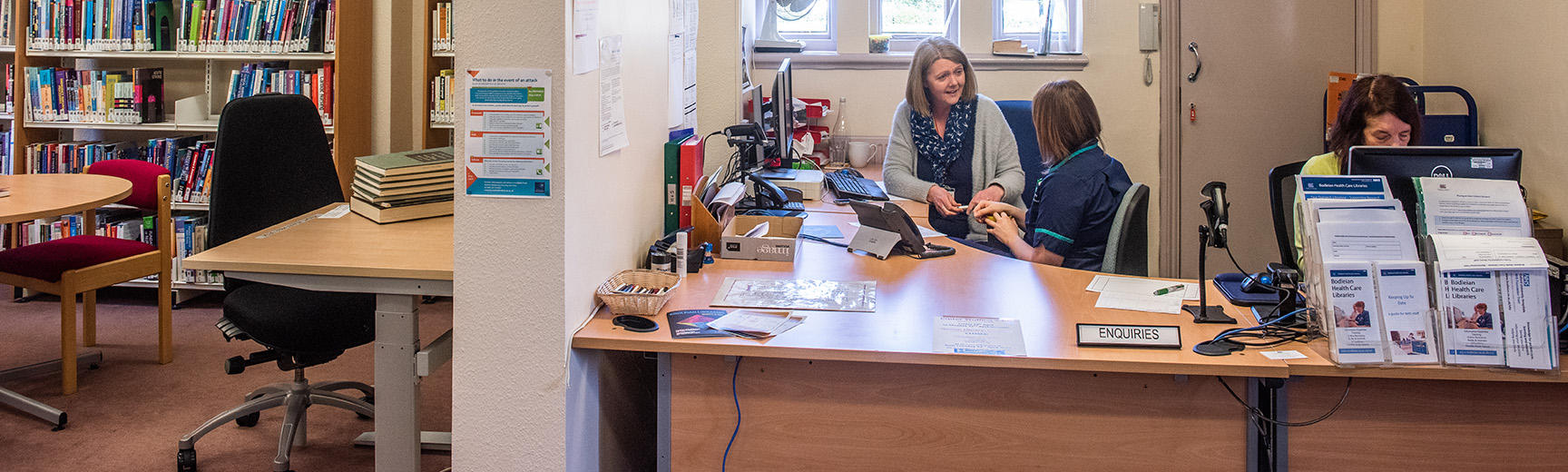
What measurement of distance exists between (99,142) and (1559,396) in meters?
5.52

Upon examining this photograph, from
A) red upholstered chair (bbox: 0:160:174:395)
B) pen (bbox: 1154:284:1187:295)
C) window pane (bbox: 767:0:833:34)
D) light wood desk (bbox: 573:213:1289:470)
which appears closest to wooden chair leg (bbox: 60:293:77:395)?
red upholstered chair (bbox: 0:160:174:395)

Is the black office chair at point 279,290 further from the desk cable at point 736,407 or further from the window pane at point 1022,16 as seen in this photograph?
the window pane at point 1022,16

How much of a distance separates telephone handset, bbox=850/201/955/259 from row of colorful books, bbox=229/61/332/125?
2883mm

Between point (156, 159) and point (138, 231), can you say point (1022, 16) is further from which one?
point (138, 231)

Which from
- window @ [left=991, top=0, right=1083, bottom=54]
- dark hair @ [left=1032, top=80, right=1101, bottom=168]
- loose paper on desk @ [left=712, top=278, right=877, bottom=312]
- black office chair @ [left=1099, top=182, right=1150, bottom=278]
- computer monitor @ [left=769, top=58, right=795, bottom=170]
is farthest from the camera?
window @ [left=991, top=0, right=1083, bottom=54]

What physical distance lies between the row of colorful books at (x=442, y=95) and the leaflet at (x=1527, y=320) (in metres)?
4.11

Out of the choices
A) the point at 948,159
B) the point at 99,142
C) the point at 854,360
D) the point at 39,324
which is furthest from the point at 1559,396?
the point at 99,142

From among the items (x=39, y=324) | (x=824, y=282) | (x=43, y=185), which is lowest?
(x=39, y=324)

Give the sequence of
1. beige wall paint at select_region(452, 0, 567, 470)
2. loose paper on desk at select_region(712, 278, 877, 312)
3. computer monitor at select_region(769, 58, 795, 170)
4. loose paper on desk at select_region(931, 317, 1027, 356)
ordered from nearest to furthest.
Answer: beige wall paint at select_region(452, 0, 567, 470)
loose paper on desk at select_region(931, 317, 1027, 356)
loose paper on desk at select_region(712, 278, 877, 312)
computer monitor at select_region(769, 58, 795, 170)

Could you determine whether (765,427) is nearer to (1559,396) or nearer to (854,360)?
(854,360)

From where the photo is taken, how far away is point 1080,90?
306 centimetres

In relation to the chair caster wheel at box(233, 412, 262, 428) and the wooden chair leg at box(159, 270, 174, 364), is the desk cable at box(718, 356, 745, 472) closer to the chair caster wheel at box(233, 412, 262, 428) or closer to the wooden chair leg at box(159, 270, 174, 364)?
the chair caster wheel at box(233, 412, 262, 428)

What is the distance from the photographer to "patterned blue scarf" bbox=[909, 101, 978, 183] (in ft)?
13.3

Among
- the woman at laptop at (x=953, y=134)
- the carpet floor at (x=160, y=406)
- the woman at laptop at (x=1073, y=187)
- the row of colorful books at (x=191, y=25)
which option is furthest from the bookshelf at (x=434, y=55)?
the woman at laptop at (x=1073, y=187)
